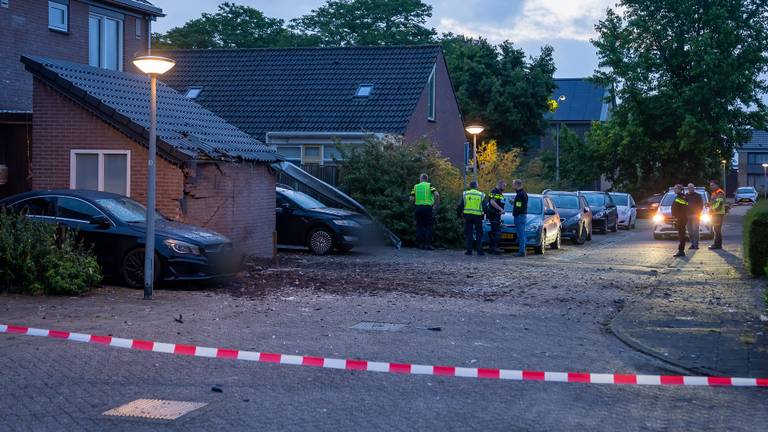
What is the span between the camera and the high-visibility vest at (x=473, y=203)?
22.2 meters

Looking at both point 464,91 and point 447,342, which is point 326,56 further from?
point 447,342

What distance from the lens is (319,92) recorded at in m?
35.0

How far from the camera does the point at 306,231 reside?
2142 centimetres

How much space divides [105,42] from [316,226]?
9192 millimetres

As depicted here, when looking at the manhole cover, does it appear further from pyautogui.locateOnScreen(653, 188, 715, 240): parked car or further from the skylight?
the skylight

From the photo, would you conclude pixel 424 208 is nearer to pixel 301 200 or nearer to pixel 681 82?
pixel 301 200

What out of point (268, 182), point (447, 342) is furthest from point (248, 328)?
point (268, 182)

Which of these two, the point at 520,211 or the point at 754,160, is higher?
the point at 754,160

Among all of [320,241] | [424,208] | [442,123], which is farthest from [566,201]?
[320,241]

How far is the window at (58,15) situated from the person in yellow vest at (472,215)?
11144 millimetres

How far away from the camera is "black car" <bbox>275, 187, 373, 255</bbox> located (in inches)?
834

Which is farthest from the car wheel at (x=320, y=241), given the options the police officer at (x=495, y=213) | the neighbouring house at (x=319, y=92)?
the neighbouring house at (x=319, y=92)

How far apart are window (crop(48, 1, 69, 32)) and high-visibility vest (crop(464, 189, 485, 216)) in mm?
11216

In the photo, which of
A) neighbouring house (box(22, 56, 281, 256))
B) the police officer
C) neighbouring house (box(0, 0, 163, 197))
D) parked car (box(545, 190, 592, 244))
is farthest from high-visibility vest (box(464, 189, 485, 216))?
neighbouring house (box(0, 0, 163, 197))
